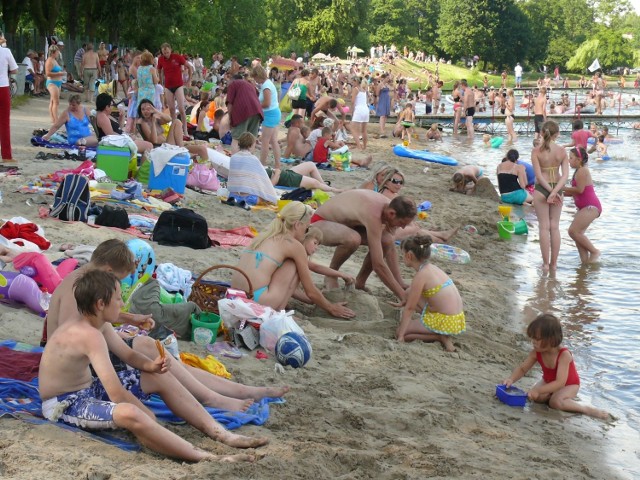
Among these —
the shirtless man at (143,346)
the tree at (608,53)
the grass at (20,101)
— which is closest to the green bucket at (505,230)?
the shirtless man at (143,346)

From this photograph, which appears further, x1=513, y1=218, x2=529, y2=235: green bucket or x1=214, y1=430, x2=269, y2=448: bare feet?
x1=513, y1=218, x2=529, y2=235: green bucket

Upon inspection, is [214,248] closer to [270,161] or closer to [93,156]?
[93,156]

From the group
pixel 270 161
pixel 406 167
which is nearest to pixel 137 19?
pixel 406 167

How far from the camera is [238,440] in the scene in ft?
14.9

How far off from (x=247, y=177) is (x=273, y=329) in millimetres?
5891

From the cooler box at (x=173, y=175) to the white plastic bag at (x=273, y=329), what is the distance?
5256 mm

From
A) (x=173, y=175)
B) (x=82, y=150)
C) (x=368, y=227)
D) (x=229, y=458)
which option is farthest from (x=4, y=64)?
(x=229, y=458)

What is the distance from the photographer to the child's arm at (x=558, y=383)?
643 centimetres

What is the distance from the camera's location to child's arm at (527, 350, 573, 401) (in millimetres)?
6430

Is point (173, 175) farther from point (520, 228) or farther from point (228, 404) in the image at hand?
point (228, 404)

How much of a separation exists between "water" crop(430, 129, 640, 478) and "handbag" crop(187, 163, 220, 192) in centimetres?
417

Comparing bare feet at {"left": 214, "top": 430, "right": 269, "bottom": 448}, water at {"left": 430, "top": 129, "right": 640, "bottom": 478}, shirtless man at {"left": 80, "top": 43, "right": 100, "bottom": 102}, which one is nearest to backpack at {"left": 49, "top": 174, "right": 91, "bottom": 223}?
water at {"left": 430, "top": 129, "right": 640, "bottom": 478}

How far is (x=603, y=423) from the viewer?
636 centimetres

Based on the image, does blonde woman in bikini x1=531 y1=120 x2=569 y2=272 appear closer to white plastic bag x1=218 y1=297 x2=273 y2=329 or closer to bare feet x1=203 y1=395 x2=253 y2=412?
white plastic bag x1=218 y1=297 x2=273 y2=329
